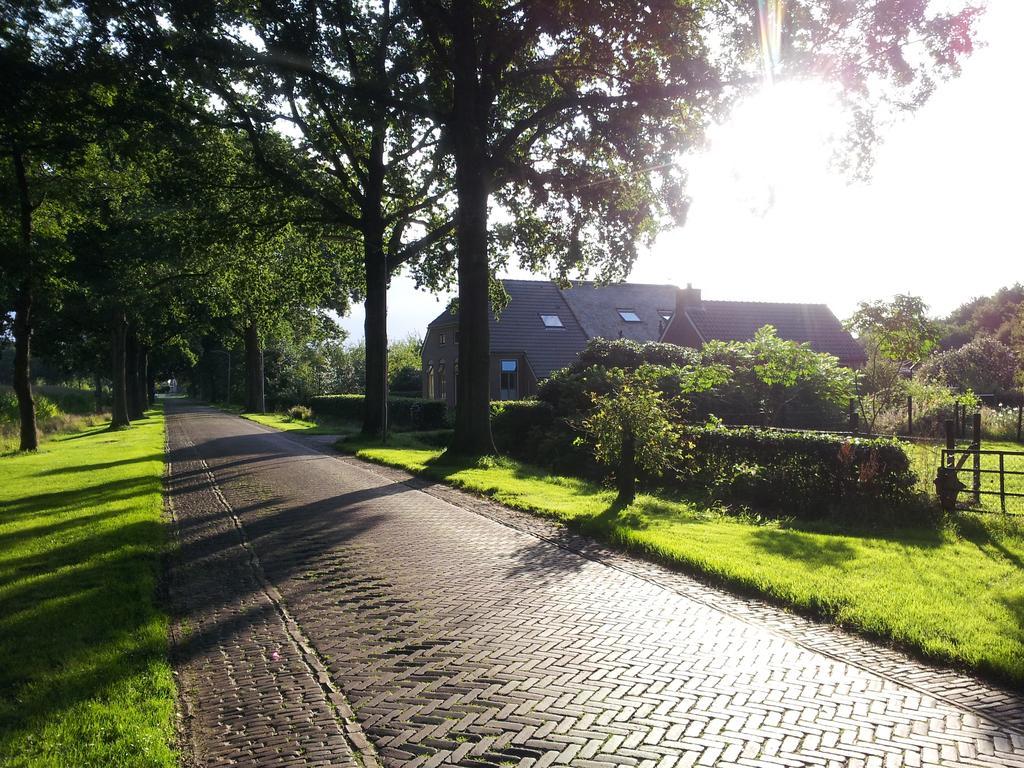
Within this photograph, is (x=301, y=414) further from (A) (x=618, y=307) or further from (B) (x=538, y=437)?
(B) (x=538, y=437)

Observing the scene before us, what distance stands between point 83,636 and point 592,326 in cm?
4023

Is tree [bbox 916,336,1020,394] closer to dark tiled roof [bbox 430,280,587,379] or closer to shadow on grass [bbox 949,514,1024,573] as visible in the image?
dark tiled roof [bbox 430,280,587,379]

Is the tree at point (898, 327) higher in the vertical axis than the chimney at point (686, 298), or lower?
lower

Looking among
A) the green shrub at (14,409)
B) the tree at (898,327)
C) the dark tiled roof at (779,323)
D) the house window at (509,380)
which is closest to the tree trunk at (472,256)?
the tree at (898,327)

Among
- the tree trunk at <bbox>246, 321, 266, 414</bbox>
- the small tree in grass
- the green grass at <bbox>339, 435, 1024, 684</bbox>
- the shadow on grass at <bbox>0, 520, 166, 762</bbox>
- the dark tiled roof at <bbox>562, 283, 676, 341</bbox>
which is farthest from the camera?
the tree trunk at <bbox>246, 321, 266, 414</bbox>

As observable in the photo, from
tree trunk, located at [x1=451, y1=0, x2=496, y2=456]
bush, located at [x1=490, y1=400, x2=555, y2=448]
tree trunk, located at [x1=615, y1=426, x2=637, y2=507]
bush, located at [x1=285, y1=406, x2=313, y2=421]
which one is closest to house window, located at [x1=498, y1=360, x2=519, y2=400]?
bush, located at [x1=285, y1=406, x2=313, y2=421]

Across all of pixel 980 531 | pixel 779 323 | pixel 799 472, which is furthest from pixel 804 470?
pixel 779 323

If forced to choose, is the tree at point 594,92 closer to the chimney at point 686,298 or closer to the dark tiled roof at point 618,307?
the chimney at point 686,298

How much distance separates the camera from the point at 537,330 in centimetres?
4284

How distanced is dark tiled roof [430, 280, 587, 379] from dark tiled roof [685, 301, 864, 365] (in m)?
7.19

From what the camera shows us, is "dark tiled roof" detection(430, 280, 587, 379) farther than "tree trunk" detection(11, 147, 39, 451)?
Yes

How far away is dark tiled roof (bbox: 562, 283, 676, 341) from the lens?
44966 mm

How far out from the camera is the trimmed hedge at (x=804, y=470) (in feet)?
35.5

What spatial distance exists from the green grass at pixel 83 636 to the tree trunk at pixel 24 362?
11.7 meters
